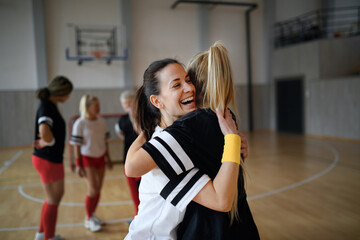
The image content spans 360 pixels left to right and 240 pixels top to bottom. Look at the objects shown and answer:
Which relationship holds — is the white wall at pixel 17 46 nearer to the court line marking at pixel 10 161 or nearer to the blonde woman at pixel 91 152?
the court line marking at pixel 10 161

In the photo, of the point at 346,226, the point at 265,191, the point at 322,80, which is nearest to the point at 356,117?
the point at 322,80

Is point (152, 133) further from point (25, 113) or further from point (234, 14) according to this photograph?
point (234, 14)

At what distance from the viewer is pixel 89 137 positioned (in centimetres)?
357

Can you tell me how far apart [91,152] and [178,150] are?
273 centimetres

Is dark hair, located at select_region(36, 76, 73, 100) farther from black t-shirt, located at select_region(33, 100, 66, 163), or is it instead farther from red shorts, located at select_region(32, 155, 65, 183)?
red shorts, located at select_region(32, 155, 65, 183)

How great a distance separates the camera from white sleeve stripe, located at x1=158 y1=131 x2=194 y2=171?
101 cm

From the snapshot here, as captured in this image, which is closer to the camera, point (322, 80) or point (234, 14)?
point (322, 80)

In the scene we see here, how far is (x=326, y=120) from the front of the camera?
991 cm

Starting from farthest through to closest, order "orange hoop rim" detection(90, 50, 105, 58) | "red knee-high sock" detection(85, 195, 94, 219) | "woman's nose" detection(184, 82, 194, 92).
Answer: "orange hoop rim" detection(90, 50, 105, 58), "red knee-high sock" detection(85, 195, 94, 219), "woman's nose" detection(184, 82, 194, 92)

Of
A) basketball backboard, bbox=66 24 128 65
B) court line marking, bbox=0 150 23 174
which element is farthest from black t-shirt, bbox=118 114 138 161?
basketball backboard, bbox=66 24 128 65

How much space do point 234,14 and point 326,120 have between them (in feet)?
19.2

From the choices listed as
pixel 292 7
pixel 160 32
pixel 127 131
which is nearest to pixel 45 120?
pixel 127 131

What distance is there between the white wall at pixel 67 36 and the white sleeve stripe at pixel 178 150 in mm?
10409

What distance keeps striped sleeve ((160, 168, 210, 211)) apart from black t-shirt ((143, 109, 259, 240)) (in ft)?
0.07
